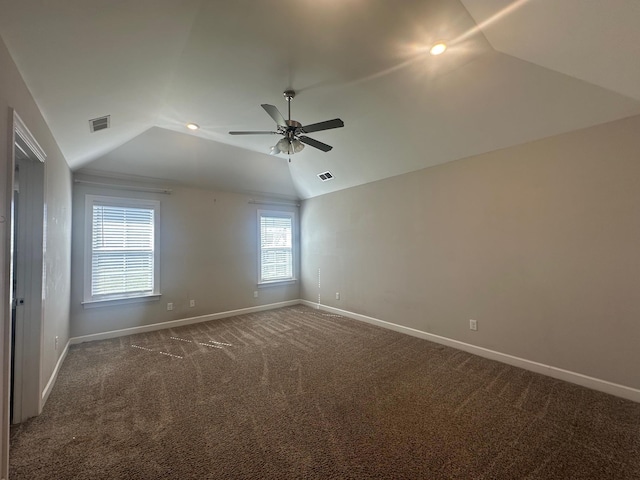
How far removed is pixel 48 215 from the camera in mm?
2430

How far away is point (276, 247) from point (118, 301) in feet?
9.55

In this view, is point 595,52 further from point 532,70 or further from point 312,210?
point 312,210

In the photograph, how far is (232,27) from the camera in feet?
6.25

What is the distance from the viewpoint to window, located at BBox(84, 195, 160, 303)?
386 cm

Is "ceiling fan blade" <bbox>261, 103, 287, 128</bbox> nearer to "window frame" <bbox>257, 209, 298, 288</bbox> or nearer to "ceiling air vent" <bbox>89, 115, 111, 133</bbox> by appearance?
"ceiling air vent" <bbox>89, 115, 111, 133</bbox>

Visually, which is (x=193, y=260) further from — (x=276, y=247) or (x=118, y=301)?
(x=276, y=247)

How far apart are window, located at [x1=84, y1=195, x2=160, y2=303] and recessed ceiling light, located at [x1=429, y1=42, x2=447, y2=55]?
4.39 m

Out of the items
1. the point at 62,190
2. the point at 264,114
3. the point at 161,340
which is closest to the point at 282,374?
the point at 161,340

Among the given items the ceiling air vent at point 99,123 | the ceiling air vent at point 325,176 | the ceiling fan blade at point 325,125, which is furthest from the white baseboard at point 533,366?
the ceiling air vent at point 99,123

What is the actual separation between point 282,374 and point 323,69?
307 cm

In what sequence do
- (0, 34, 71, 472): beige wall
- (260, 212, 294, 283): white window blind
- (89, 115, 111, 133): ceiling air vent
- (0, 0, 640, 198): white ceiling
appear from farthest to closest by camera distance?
(260, 212, 294, 283): white window blind → (89, 115, 111, 133): ceiling air vent → (0, 0, 640, 198): white ceiling → (0, 34, 71, 472): beige wall

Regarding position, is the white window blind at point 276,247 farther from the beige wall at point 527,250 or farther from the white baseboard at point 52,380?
the white baseboard at point 52,380

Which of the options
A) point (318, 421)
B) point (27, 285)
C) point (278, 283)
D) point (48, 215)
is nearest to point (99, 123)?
point (48, 215)

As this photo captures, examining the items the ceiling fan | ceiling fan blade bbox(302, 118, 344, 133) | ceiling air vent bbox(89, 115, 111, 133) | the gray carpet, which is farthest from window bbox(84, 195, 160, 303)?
ceiling fan blade bbox(302, 118, 344, 133)
